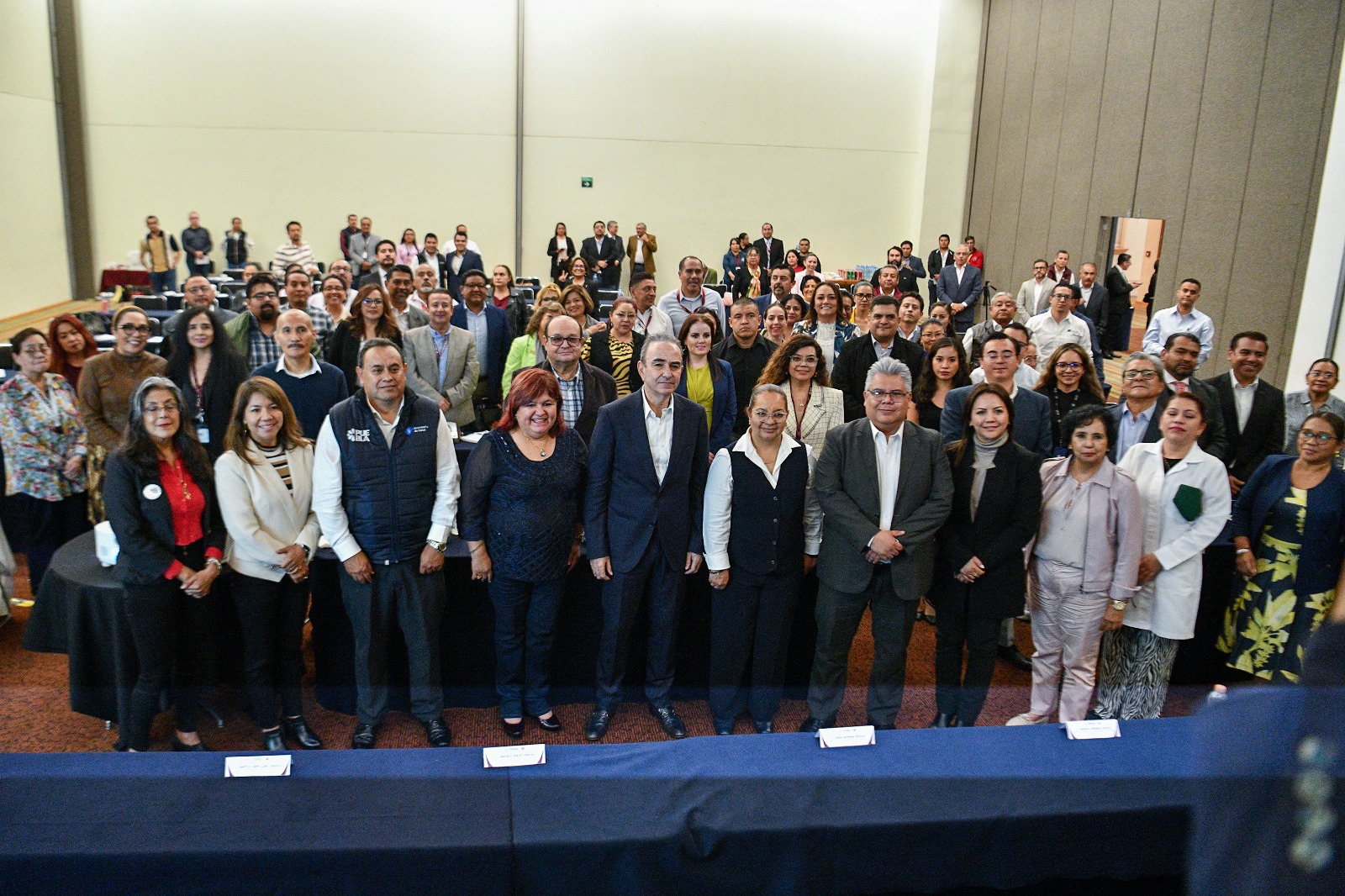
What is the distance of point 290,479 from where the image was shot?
10.2 ft

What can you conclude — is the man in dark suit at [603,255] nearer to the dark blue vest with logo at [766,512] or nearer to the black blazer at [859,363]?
the black blazer at [859,363]

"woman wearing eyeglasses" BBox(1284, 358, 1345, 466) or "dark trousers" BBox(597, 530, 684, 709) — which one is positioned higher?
"woman wearing eyeglasses" BBox(1284, 358, 1345, 466)

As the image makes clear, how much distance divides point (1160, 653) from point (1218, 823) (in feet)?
9.25

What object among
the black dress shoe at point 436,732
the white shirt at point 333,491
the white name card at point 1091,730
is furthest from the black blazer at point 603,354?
the white name card at point 1091,730

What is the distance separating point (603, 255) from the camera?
47.5ft

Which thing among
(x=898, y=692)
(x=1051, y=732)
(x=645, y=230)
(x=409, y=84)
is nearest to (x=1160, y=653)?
(x=898, y=692)

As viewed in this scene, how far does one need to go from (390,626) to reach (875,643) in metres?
1.74

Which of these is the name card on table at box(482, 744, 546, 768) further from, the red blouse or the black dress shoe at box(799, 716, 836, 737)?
the black dress shoe at box(799, 716, 836, 737)

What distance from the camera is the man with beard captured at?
16.4ft

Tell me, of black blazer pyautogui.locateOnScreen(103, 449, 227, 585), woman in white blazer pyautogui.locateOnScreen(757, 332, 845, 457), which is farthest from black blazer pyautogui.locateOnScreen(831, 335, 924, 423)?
black blazer pyautogui.locateOnScreen(103, 449, 227, 585)

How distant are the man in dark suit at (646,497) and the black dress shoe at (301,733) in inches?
38.2

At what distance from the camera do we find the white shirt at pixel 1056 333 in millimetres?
6238

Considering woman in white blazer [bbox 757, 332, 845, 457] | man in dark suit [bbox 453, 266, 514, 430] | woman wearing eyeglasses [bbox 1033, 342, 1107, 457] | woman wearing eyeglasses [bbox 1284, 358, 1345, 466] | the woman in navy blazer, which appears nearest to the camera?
woman in white blazer [bbox 757, 332, 845, 457]

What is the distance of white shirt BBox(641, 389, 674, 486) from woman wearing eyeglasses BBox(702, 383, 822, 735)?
0.58 feet
